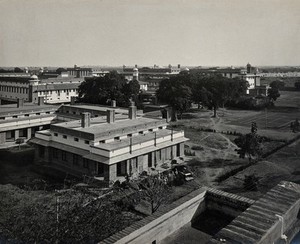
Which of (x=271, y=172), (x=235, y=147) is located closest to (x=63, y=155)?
(x=271, y=172)

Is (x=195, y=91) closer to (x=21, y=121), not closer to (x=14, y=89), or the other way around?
(x=21, y=121)

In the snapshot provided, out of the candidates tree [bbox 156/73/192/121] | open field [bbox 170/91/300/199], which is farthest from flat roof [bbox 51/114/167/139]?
tree [bbox 156/73/192/121]

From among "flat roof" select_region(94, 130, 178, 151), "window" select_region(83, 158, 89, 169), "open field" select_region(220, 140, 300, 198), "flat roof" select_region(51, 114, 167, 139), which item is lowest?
"open field" select_region(220, 140, 300, 198)

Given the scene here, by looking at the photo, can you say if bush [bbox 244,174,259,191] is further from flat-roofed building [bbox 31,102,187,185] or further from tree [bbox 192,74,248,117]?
tree [bbox 192,74,248,117]

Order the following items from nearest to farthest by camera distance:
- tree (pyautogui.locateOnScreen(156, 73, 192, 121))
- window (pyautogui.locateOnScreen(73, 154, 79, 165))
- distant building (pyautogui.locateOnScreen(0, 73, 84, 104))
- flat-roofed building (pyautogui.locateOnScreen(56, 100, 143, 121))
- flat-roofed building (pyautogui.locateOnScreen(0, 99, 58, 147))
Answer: window (pyautogui.locateOnScreen(73, 154, 79, 165)) < flat-roofed building (pyautogui.locateOnScreen(0, 99, 58, 147)) < flat-roofed building (pyautogui.locateOnScreen(56, 100, 143, 121)) < tree (pyautogui.locateOnScreen(156, 73, 192, 121)) < distant building (pyautogui.locateOnScreen(0, 73, 84, 104))

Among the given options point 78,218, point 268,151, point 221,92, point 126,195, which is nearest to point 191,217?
point 78,218

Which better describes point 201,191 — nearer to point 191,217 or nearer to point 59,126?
point 191,217

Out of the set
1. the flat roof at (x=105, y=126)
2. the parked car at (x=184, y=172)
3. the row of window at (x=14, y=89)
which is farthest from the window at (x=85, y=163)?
the row of window at (x=14, y=89)

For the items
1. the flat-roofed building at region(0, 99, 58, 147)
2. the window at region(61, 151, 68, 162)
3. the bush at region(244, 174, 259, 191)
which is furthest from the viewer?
the flat-roofed building at region(0, 99, 58, 147)
